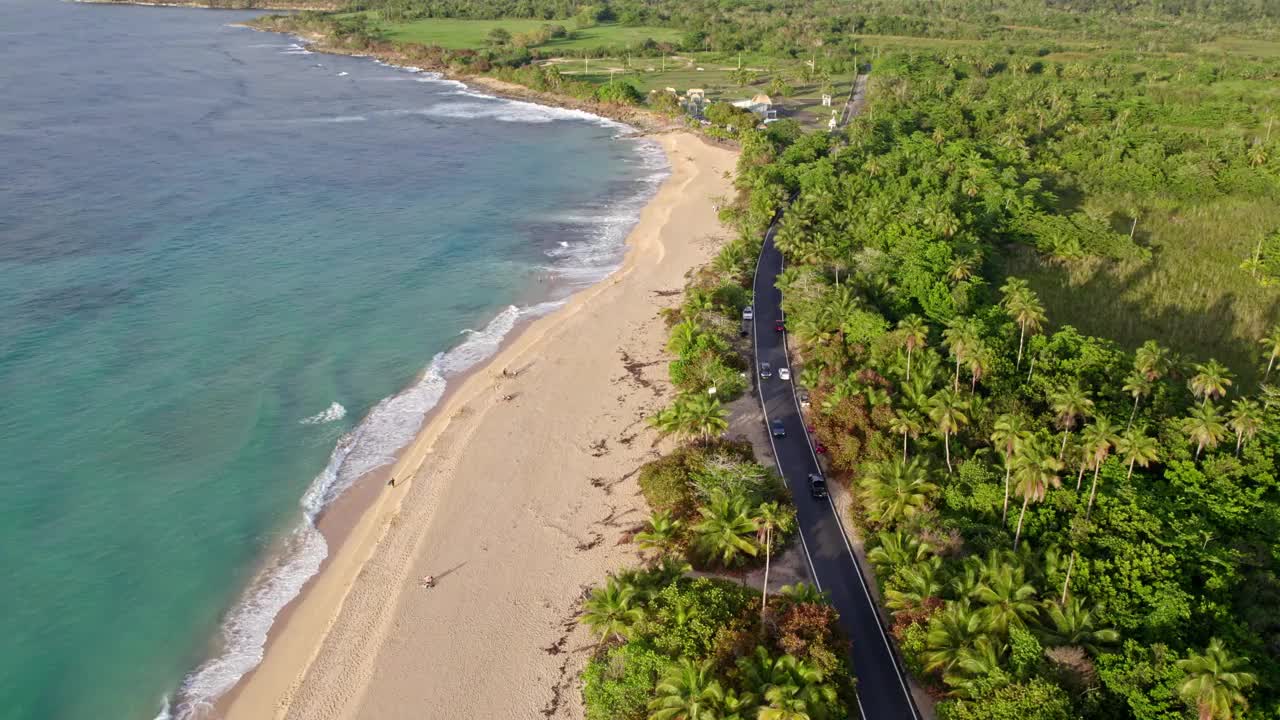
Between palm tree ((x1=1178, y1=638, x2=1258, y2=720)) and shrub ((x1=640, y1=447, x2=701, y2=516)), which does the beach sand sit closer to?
shrub ((x1=640, y1=447, x2=701, y2=516))

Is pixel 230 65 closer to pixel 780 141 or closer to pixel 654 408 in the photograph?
pixel 780 141

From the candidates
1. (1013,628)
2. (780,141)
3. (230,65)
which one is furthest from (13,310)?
(230,65)

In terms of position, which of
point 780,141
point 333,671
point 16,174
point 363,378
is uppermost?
point 780,141

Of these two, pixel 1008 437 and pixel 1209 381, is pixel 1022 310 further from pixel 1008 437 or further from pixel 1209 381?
pixel 1008 437

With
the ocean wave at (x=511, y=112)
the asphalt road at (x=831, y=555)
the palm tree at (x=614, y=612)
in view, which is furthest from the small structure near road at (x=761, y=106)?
the palm tree at (x=614, y=612)

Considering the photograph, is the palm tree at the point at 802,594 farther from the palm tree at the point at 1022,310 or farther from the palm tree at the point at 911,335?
the palm tree at the point at 1022,310

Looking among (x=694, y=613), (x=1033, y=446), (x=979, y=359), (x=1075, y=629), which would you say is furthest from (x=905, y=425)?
(x=694, y=613)
